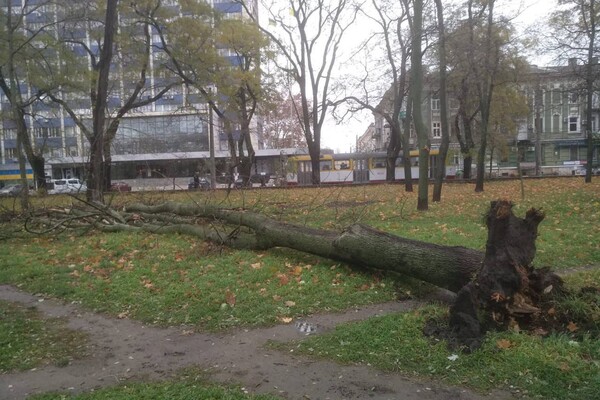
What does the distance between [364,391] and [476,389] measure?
81 centimetres

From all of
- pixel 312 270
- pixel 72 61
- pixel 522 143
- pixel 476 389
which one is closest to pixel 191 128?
pixel 72 61

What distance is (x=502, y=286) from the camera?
13.3 ft

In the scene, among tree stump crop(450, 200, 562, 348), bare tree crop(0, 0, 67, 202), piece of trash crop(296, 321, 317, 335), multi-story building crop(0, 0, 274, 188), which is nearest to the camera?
tree stump crop(450, 200, 562, 348)

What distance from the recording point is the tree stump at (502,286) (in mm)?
3898

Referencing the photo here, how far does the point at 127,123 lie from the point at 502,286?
177 ft

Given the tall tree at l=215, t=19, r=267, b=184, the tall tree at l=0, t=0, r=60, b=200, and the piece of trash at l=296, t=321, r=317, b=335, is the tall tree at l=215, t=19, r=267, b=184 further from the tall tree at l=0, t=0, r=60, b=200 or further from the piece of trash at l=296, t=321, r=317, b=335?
the piece of trash at l=296, t=321, r=317, b=335

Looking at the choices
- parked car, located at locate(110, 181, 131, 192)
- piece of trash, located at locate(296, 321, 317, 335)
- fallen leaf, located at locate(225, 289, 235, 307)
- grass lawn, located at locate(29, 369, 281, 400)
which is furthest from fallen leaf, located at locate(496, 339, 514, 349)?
parked car, located at locate(110, 181, 131, 192)

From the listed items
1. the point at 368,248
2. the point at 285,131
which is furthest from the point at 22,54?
the point at 285,131

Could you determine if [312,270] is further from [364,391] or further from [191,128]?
[191,128]

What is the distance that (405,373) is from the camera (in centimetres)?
347

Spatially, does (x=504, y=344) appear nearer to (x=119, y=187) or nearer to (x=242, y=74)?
(x=242, y=74)

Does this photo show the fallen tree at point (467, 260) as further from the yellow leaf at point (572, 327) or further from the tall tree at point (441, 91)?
the tall tree at point (441, 91)

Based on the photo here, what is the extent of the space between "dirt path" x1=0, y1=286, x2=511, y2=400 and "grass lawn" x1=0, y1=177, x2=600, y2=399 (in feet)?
0.65

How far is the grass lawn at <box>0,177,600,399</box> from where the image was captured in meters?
3.38
